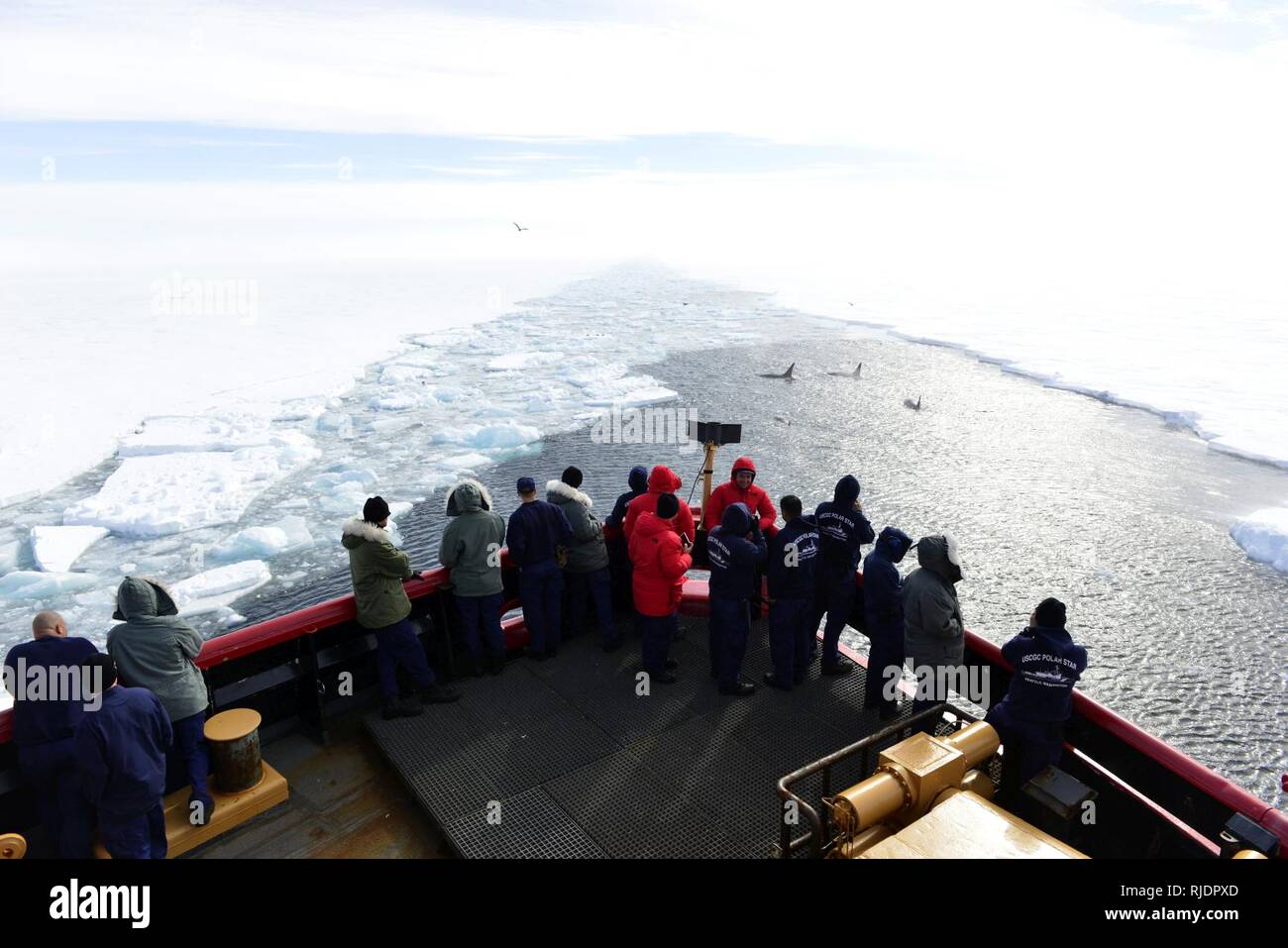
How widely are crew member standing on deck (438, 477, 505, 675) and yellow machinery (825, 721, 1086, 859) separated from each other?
A: 2870 mm

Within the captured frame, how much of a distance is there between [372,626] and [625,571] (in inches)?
85.8

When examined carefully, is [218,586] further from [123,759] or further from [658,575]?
[123,759]

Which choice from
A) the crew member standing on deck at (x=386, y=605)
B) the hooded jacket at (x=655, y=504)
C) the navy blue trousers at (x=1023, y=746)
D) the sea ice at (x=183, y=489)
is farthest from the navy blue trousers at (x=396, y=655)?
the sea ice at (x=183, y=489)

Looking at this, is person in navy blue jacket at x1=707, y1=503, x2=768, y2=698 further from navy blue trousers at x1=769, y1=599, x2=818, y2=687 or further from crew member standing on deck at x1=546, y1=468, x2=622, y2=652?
crew member standing on deck at x1=546, y1=468, x2=622, y2=652

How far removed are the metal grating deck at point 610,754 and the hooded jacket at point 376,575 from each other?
731mm

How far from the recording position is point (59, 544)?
48.6ft

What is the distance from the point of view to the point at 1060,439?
82.6 feet

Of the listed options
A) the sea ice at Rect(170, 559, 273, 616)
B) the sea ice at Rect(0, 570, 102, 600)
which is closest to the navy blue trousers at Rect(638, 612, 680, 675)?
the sea ice at Rect(170, 559, 273, 616)

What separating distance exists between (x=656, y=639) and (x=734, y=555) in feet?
2.98

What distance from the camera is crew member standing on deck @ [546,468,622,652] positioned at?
19.7 feet

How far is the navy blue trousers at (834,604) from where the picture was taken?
587 centimetres
